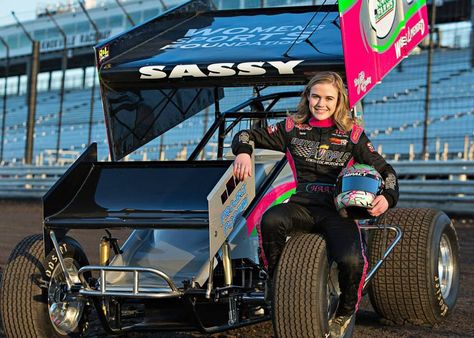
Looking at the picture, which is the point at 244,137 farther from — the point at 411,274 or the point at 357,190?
the point at 411,274

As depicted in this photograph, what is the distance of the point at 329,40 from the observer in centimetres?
546

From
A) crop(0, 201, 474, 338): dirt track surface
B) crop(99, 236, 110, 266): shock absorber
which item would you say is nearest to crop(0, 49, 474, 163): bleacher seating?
crop(0, 201, 474, 338): dirt track surface

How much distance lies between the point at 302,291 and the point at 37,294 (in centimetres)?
144

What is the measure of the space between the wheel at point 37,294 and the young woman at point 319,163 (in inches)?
43.7

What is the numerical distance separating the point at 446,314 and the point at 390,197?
5.43 feet

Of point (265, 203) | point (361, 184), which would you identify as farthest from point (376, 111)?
point (361, 184)

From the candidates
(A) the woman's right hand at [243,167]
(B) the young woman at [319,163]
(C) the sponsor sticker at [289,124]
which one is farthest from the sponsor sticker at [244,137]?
(C) the sponsor sticker at [289,124]

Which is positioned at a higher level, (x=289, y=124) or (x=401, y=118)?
(x=289, y=124)

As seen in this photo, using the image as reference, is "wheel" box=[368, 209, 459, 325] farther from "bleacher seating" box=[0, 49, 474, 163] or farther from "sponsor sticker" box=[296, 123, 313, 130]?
"bleacher seating" box=[0, 49, 474, 163]

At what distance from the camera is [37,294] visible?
4453 mm

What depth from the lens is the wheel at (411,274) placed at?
5.31 meters

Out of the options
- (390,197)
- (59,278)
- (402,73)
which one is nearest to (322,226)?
(390,197)

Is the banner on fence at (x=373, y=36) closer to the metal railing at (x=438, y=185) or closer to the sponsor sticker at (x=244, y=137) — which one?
the sponsor sticker at (x=244, y=137)

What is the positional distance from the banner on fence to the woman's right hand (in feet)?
2.25
